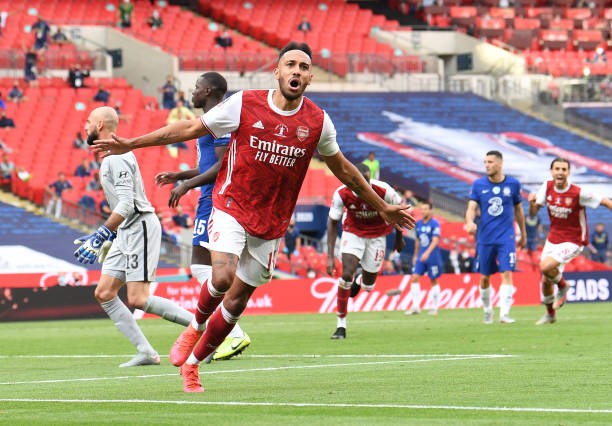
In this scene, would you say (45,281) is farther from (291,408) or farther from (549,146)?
(549,146)

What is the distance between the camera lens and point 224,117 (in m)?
9.29

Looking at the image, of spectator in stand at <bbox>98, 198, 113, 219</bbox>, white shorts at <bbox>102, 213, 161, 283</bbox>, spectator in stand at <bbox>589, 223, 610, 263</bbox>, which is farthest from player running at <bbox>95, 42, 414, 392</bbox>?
spectator in stand at <bbox>589, 223, 610, 263</bbox>

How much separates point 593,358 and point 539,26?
4613 centimetres

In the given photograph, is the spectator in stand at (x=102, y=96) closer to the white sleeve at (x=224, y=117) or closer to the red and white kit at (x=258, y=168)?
the red and white kit at (x=258, y=168)

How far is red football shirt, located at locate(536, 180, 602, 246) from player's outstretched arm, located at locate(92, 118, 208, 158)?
10658 mm

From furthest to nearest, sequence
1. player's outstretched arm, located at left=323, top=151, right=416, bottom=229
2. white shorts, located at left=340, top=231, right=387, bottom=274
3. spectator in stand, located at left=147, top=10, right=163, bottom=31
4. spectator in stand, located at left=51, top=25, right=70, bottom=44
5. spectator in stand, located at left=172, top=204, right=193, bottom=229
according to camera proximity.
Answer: spectator in stand, located at left=147, top=10, right=163, bottom=31, spectator in stand, located at left=51, top=25, right=70, bottom=44, spectator in stand, located at left=172, top=204, right=193, bottom=229, white shorts, located at left=340, top=231, right=387, bottom=274, player's outstretched arm, located at left=323, top=151, right=416, bottom=229

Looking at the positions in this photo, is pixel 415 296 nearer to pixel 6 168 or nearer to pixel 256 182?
pixel 6 168

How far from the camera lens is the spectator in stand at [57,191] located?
3294 centimetres

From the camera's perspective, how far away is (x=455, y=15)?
A: 55688 mm

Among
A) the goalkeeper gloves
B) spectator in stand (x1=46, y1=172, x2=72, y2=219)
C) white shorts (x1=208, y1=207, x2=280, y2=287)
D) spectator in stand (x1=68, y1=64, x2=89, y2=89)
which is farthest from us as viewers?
spectator in stand (x1=68, y1=64, x2=89, y2=89)

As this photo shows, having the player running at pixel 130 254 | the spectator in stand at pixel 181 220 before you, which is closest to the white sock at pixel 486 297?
the player running at pixel 130 254

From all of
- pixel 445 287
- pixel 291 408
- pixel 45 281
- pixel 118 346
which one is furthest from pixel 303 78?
pixel 445 287

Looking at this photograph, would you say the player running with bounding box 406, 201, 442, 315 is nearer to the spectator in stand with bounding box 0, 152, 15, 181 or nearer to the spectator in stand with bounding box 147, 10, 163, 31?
the spectator in stand with bounding box 0, 152, 15, 181

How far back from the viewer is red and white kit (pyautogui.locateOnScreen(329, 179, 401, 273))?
1798cm
